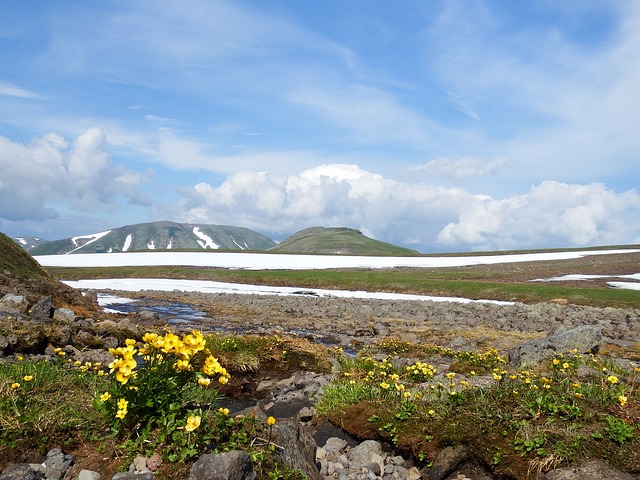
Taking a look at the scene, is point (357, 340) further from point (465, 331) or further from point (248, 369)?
point (248, 369)

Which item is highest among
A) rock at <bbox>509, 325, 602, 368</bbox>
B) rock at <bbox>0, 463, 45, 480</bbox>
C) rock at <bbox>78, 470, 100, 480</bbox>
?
rock at <bbox>0, 463, 45, 480</bbox>

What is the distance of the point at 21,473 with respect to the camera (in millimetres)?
5484

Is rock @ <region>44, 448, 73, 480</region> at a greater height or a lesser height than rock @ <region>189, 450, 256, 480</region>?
lesser

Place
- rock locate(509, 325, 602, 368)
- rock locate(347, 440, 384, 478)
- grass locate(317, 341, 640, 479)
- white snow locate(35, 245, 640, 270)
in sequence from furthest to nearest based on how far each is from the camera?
white snow locate(35, 245, 640, 270) → rock locate(509, 325, 602, 368) → rock locate(347, 440, 384, 478) → grass locate(317, 341, 640, 479)

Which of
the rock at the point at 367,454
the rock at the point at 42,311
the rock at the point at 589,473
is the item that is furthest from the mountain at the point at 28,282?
the rock at the point at 589,473

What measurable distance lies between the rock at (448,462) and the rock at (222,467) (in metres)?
2.96

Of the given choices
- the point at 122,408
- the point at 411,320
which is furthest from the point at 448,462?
the point at 411,320

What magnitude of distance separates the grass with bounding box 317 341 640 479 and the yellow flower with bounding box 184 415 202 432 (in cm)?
350

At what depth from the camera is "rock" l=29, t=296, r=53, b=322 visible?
49.1 ft

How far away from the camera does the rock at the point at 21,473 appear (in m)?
5.39

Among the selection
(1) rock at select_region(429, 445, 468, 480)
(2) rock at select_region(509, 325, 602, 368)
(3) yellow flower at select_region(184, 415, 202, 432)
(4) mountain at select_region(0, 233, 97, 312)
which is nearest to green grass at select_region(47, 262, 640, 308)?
(2) rock at select_region(509, 325, 602, 368)

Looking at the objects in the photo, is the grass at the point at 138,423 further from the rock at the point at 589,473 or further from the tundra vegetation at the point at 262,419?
the rock at the point at 589,473

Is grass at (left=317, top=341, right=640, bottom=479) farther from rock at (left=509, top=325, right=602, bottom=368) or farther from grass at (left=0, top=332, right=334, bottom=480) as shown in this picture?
rock at (left=509, top=325, right=602, bottom=368)

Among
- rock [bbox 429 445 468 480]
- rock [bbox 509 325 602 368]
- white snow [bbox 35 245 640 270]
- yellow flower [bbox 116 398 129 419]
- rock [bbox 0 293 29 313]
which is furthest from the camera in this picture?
white snow [bbox 35 245 640 270]
